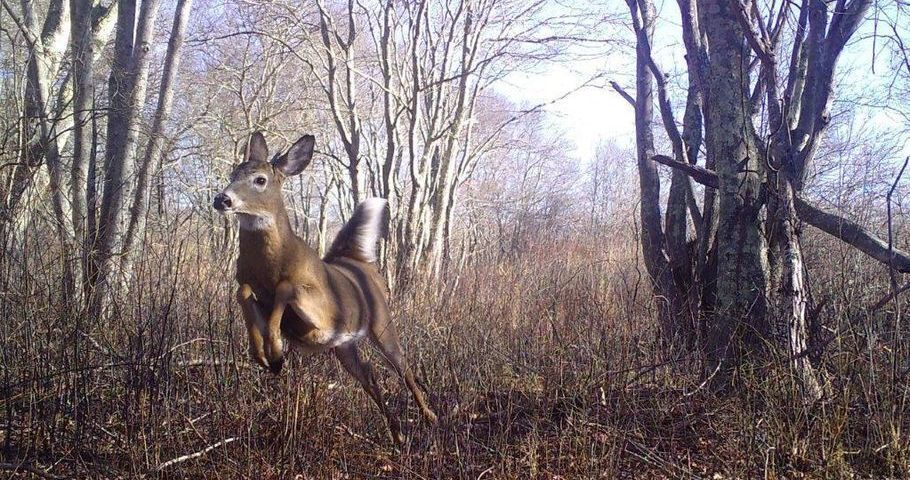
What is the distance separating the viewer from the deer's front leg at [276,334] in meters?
2.87

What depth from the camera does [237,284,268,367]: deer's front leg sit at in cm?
291

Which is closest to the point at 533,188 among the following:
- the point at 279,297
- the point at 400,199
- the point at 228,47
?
the point at 228,47

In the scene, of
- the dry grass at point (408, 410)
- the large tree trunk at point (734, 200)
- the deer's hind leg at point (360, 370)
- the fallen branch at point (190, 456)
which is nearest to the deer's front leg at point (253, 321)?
the dry grass at point (408, 410)

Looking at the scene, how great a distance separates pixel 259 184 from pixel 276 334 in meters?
0.66

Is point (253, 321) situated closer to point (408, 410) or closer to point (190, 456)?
point (190, 456)

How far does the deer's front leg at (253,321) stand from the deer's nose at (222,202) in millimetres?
399

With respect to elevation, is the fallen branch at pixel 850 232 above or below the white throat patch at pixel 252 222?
below

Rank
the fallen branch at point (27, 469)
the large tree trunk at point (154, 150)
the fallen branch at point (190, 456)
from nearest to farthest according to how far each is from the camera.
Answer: the fallen branch at point (27, 469) < the fallen branch at point (190, 456) < the large tree trunk at point (154, 150)

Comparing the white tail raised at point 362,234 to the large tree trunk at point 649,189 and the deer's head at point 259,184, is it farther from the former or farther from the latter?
the large tree trunk at point 649,189

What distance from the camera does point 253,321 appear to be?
116 inches

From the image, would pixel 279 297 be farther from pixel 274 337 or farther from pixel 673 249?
pixel 673 249

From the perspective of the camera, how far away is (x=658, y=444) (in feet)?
13.7

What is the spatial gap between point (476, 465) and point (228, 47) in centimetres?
1618

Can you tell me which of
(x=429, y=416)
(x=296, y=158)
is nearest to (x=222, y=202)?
(x=296, y=158)
